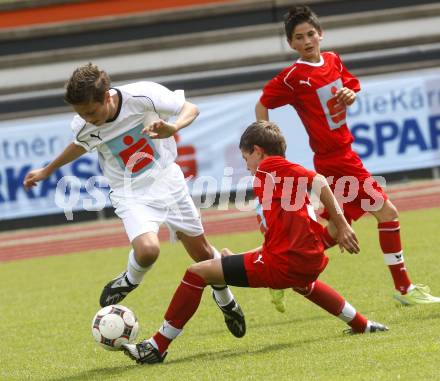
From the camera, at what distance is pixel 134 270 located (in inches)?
255

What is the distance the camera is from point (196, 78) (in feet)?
65.2

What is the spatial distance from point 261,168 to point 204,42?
16.4 metres

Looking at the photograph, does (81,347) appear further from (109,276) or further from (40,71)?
(40,71)

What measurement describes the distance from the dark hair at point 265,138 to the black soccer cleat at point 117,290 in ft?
4.52

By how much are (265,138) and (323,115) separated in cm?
148

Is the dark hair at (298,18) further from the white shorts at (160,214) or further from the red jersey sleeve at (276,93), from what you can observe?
the white shorts at (160,214)

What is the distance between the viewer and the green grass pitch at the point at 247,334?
16.8 feet

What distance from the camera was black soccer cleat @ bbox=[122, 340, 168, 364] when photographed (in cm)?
579

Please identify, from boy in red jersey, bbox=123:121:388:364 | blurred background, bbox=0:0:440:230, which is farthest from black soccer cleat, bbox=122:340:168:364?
blurred background, bbox=0:0:440:230

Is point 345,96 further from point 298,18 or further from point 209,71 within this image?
point 209,71

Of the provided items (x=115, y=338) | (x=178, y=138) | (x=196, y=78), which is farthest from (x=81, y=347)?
(x=196, y=78)

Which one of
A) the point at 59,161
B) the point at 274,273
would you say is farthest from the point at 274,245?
the point at 59,161

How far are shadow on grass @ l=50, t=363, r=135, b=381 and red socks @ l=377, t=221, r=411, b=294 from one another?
209 cm

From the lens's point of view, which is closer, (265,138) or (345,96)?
(265,138)
